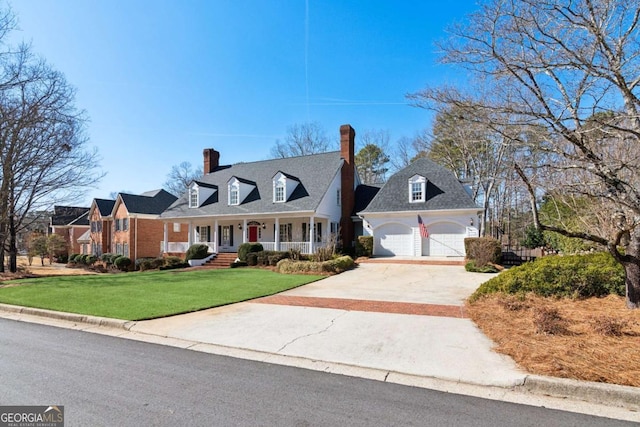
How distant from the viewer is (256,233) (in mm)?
26578

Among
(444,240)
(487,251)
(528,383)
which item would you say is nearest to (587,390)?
(528,383)

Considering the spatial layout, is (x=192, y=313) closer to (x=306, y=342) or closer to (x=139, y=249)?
(x=306, y=342)

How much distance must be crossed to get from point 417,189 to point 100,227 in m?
31.7

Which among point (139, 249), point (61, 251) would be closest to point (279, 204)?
point (139, 249)

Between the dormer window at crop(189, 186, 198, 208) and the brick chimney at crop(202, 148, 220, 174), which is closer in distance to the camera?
the dormer window at crop(189, 186, 198, 208)

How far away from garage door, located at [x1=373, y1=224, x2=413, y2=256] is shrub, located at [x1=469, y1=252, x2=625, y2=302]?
12777 millimetres

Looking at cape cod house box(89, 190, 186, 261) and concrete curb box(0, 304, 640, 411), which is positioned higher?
cape cod house box(89, 190, 186, 261)

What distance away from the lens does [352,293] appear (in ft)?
36.1

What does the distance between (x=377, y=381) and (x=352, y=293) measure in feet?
21.8

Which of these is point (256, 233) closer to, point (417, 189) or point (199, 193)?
point (199, 193)

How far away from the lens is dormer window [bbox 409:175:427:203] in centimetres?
2247

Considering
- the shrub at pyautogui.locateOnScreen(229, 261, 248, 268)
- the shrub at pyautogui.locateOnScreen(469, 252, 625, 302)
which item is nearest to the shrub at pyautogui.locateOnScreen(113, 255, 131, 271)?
the shrub at pyautogui.locateOnScreen(229, 261, 248, 268)

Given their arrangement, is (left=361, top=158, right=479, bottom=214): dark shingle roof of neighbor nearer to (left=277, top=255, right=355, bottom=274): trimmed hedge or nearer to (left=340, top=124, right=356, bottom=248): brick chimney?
(left=340, top=124, right=356, bottom=248): brick chimney

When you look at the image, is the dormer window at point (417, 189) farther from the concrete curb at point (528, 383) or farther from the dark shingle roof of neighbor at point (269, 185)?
the concrete curb at point (528, 383)
